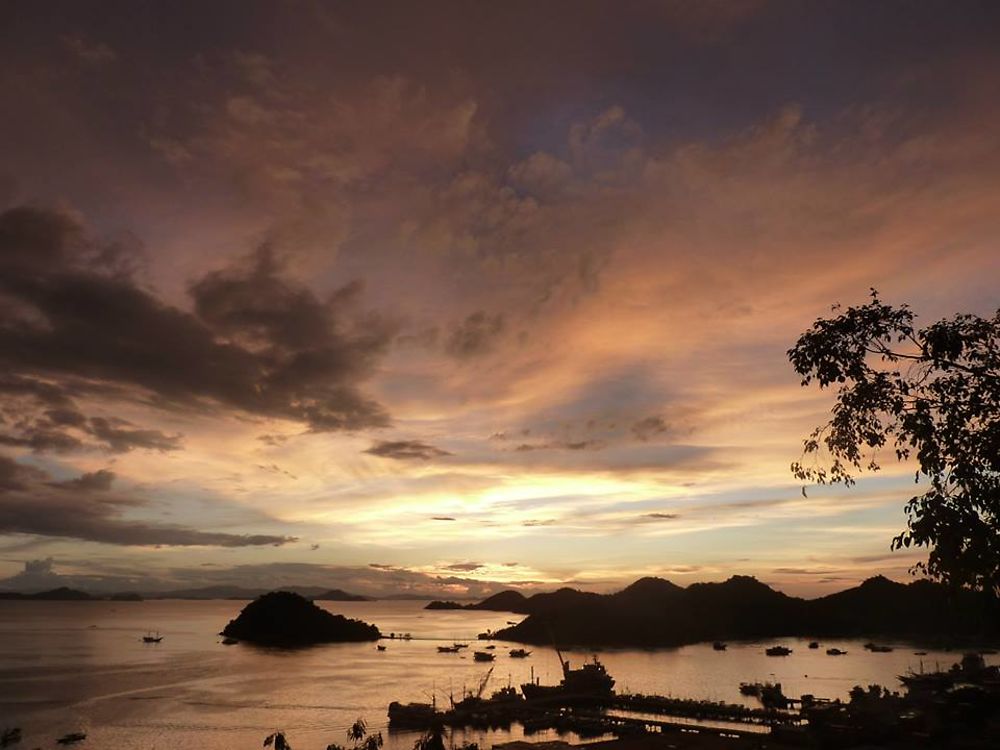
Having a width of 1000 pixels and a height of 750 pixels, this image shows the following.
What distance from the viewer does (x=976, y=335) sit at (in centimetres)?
1257

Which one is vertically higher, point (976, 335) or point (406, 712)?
point (976, 335)

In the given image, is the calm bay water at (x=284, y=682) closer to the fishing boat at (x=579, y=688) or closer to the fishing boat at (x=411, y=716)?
the fishing boat at (x=411, y=716)

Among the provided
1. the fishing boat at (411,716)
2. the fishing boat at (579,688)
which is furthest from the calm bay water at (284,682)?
the fishing boat at (579,688)

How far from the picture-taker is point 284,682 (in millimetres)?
128875

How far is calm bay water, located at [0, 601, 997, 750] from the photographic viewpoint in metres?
82.7

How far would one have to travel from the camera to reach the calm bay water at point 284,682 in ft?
271

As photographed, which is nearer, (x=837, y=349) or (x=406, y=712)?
(x=837, y=349)

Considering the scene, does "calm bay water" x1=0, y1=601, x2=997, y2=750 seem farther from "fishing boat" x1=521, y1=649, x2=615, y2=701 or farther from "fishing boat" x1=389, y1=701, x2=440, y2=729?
"fishing boat" x1=521, y1=649, x2=615, y2=701

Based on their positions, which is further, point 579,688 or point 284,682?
point 284,682

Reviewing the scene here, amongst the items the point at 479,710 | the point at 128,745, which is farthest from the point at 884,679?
the point at 128,745

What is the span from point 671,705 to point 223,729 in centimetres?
5900

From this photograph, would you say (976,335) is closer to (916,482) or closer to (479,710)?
(916,482)

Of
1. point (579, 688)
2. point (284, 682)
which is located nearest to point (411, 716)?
point (579, 688)

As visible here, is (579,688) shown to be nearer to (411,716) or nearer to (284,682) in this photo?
(411,716)
